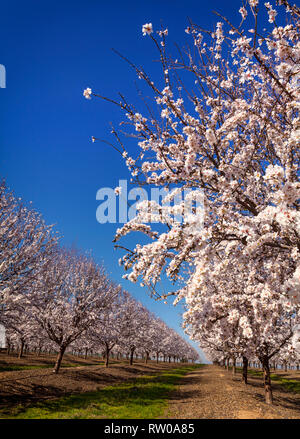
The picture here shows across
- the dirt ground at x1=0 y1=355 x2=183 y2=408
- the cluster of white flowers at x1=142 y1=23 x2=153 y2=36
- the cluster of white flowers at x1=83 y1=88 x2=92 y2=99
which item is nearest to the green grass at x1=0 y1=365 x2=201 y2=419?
the dirt ground at x1=0 y1=355 x2=183 y2=408

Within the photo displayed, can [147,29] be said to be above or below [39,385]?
above

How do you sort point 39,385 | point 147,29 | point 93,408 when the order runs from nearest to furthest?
1. point 147,29
2. point 93,408
3. point 39,385

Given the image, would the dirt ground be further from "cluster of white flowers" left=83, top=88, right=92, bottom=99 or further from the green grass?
"cluster of white flowers" left=83, top=88, right=92, bottom=99

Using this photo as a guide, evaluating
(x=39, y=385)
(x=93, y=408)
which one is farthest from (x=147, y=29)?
(x=39, y=385)

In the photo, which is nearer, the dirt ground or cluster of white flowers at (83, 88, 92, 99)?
cluster of white flowers at (83, 88, 92, 99)

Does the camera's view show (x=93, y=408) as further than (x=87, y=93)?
Yes

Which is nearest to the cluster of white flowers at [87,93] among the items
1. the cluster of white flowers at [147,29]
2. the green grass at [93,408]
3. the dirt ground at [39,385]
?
the cluster of white flowers at [147,29]

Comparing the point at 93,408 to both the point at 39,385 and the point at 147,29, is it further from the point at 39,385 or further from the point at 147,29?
Result: the point at 147,29

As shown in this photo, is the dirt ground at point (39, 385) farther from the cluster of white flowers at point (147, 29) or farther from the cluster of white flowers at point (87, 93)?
the cluster of white flowers at point (147, 29)

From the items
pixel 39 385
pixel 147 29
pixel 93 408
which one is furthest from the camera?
pixel 39 385

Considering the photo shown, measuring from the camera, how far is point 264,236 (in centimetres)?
444
